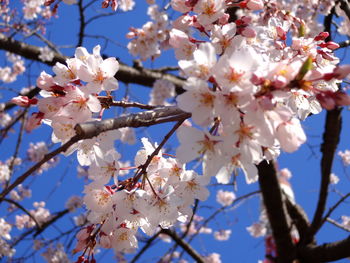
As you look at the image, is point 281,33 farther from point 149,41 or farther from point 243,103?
point 149,41

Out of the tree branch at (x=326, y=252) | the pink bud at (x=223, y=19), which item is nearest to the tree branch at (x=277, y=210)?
the tree branch at (x=326, y=252)

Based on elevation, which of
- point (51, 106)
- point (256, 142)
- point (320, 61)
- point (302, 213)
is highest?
point (302, 213)

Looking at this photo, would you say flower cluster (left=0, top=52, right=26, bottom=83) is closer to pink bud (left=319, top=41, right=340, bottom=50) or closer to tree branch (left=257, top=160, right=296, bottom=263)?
tree branch (left=257, top=160, right=296, bottom=263)

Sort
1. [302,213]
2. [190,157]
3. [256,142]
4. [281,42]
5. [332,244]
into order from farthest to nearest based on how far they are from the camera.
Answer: [302,213] → [332,244] → [281,42] → [190,157] → [256,142]

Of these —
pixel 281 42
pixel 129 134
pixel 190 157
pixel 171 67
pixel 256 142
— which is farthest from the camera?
pixel 129 134

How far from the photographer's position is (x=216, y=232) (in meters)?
7.20

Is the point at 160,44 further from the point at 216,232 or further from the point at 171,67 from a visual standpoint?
the point at 216,232

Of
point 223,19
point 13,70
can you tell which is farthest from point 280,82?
point 13,70

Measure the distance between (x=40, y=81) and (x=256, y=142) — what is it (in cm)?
57

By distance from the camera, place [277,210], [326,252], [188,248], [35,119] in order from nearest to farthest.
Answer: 1. [35,119]
2. [326,252]
3. [277,210]
4. [188,248]

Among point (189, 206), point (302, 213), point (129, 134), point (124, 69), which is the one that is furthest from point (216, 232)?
point (189, 206)

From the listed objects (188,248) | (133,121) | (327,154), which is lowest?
(133,121)

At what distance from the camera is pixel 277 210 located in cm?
295

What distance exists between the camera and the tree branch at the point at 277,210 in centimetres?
295
